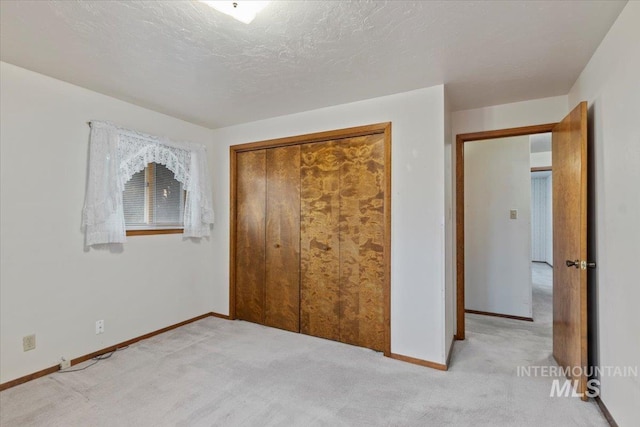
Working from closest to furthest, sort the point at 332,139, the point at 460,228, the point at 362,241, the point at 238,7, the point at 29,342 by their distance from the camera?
the point at 238,7 < the point at 29,342 < the point at 362,241 < the point at 332,139 < the point at 460,228

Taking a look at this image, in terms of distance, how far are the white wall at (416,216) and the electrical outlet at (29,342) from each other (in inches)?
114

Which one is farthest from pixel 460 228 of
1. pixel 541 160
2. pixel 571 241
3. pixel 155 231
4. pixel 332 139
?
pixel 541 160

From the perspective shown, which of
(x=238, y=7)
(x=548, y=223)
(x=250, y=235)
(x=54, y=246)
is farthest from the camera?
(x=548, y=223)

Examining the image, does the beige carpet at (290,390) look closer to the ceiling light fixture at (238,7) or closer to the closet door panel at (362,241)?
the closet door panel at (362,241)

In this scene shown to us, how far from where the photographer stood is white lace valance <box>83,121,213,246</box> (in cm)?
265

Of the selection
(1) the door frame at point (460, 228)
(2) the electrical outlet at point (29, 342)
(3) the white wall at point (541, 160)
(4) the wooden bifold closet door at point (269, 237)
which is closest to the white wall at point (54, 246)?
(2) the electrical outlet at point (29, 342)

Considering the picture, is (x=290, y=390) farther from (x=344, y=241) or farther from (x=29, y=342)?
(x=29, y=342)

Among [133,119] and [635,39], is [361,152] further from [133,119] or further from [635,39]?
[133,119]

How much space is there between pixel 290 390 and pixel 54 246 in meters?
2.21

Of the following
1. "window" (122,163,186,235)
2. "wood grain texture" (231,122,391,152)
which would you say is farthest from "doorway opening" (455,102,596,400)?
"window" (122,163,186,235)

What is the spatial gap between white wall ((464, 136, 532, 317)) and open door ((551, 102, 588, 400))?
3.85 feet

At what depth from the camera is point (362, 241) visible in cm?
292

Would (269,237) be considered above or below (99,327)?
above

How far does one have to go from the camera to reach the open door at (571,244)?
2010mm
